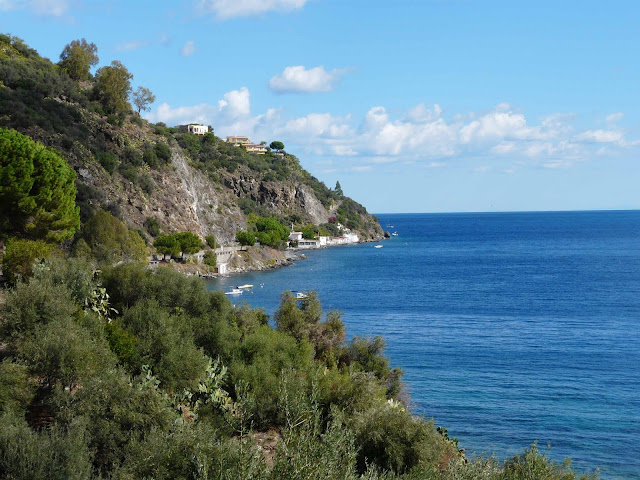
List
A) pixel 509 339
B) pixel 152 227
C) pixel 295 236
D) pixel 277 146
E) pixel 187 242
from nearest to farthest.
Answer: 1. pixel 509 339
2. pixel 187 242
3. pixel 152 227
4. pixel 295 236
5. pixel 277 146

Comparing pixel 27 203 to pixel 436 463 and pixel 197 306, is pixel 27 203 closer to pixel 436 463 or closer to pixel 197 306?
pixel 197 306

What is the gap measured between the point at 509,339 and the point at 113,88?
6839cm

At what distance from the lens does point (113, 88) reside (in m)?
89.9

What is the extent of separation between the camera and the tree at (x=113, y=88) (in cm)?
8988

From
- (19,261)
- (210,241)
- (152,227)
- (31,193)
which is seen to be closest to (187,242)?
(152,227)

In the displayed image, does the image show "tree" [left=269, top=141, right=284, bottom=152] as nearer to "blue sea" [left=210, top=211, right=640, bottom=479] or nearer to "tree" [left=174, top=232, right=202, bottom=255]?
"blue sea" [left=210, top=211, right=640, bottom=479]

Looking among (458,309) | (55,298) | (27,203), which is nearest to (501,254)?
(458,309)

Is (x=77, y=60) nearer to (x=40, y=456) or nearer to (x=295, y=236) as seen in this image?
(x=295, y=236)

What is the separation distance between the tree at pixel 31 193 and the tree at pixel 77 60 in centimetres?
6491

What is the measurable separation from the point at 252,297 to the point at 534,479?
5571cm

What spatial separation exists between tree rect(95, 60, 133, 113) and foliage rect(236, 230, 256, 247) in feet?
90.2

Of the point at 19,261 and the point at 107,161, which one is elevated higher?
the point at 107,161

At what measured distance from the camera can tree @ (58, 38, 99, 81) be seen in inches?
3797

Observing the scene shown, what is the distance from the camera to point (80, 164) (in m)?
76.8
